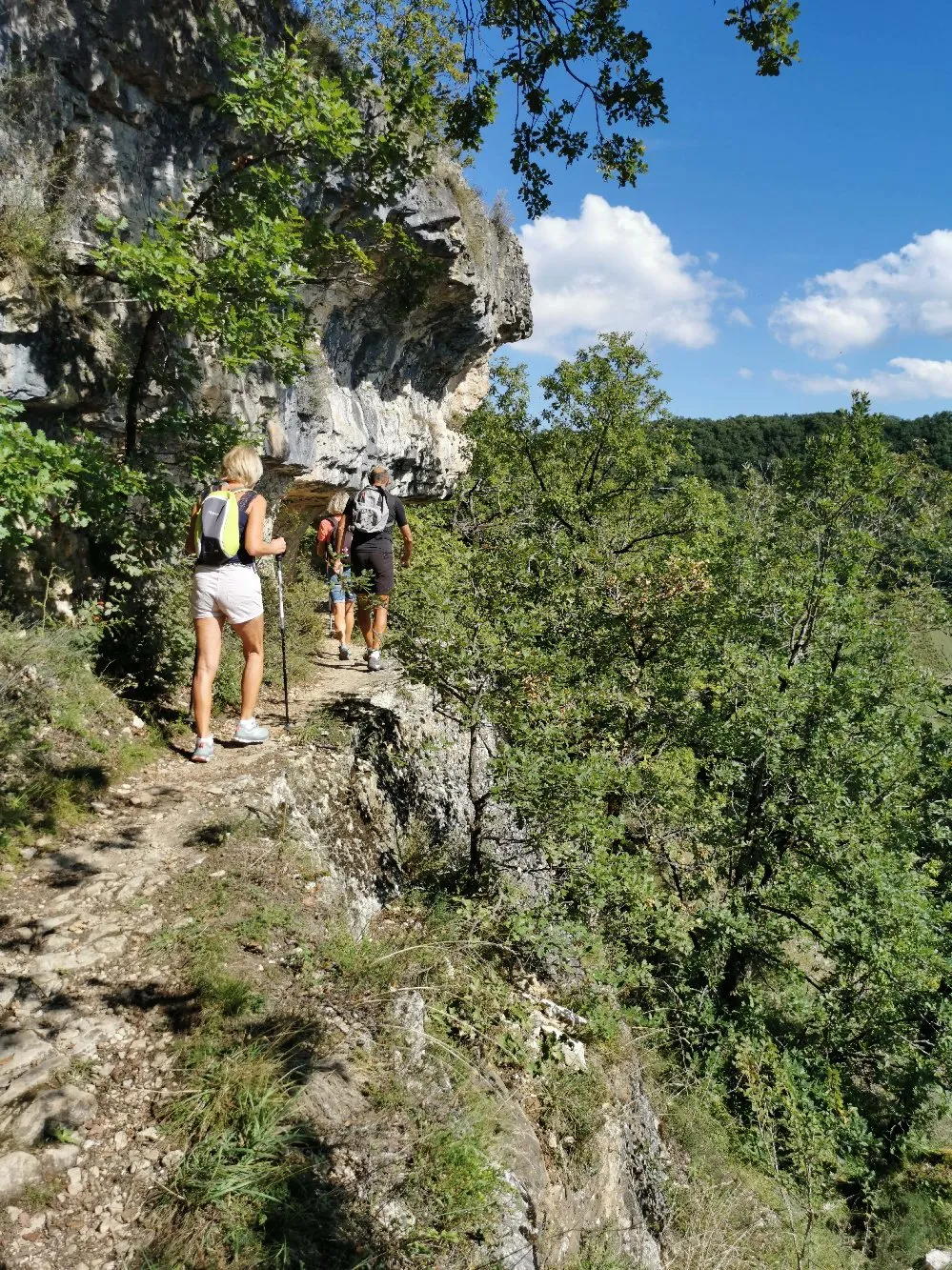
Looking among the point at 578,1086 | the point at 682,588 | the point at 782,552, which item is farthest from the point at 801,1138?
the point at 782,552

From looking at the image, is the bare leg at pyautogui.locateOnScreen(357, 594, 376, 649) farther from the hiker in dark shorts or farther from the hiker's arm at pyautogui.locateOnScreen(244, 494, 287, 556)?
the hiker's arm at pyautogui.locateOnScreen(244, 494, 287, 556)

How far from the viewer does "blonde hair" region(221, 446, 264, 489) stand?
15.7 feet

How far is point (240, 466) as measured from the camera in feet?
15.7

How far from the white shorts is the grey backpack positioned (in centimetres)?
244

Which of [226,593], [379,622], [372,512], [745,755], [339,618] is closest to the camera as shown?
[226,593]

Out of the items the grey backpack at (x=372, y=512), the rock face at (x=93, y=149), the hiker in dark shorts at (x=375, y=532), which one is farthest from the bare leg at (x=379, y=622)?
the rock face at (x=93, y=149)

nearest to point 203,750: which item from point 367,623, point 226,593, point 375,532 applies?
point 226,593

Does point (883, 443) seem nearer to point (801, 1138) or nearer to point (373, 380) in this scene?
point (373, 380)

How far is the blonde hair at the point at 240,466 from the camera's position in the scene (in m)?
4.78

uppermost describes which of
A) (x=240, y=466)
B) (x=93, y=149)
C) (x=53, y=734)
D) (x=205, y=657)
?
(x=93, y=149)

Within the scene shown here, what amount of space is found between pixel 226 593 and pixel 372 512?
8.75 ft

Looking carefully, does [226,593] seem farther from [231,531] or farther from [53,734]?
[53,734]

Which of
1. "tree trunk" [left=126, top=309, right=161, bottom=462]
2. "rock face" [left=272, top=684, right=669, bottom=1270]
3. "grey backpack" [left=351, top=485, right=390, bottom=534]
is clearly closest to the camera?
"rock face" [left=272, top=684, right=669, bottom=1270]

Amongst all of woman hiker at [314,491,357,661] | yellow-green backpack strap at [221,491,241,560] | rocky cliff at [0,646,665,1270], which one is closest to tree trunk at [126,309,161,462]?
yellow-green backpack strap at [221,491,241,560]
